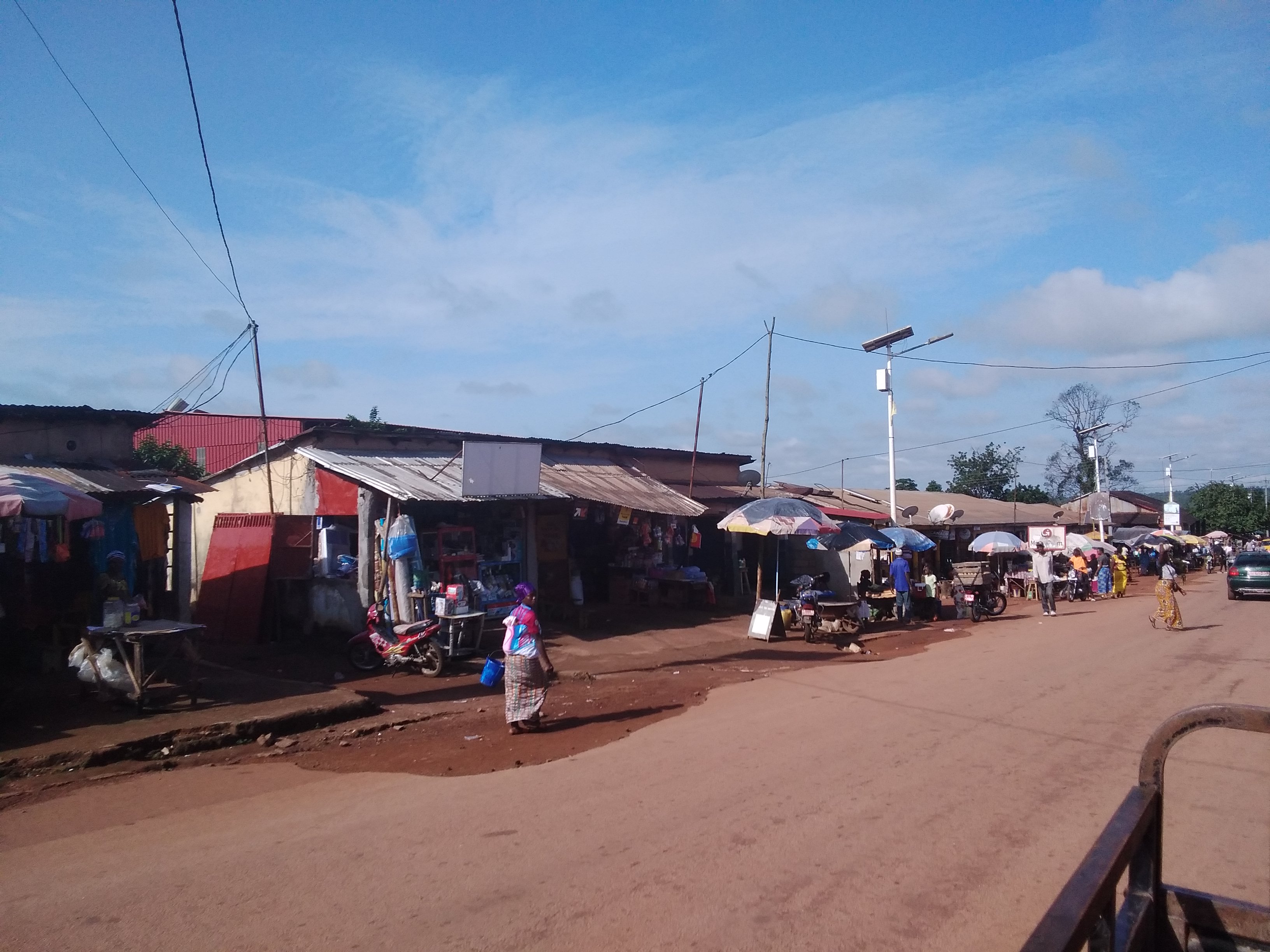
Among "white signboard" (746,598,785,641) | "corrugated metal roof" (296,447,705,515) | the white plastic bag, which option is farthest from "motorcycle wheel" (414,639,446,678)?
"white signboard" (746,598,785,641)

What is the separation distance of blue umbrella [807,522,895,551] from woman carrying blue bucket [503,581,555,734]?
11.7m

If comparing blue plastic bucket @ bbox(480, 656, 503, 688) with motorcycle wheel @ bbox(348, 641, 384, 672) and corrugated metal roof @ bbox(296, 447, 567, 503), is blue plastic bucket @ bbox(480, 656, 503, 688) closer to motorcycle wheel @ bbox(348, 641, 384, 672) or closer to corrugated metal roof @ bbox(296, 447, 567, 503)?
motorcycle wheel @ bbox(348, 641, 384, 672)

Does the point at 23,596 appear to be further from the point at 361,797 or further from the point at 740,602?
the point at 740,602

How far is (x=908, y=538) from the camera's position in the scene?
23.0m

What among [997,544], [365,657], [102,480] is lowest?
[365,657]

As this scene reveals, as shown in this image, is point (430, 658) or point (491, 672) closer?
point (491, 672)

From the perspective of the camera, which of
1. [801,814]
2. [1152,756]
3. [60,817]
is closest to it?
[1152,756]

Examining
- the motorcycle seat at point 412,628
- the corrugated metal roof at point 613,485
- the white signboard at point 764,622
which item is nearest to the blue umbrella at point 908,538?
the corrugated metal roof at point 613,485

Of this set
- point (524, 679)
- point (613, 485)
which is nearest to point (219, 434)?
point (613, 485)

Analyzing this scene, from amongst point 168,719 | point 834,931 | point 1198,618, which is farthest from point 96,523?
point 1198,618

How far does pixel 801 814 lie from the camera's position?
6.46m

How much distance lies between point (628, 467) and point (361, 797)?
17.0 metres

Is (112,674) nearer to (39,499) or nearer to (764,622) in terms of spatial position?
(39,499)

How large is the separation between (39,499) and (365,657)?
5.45 metres
